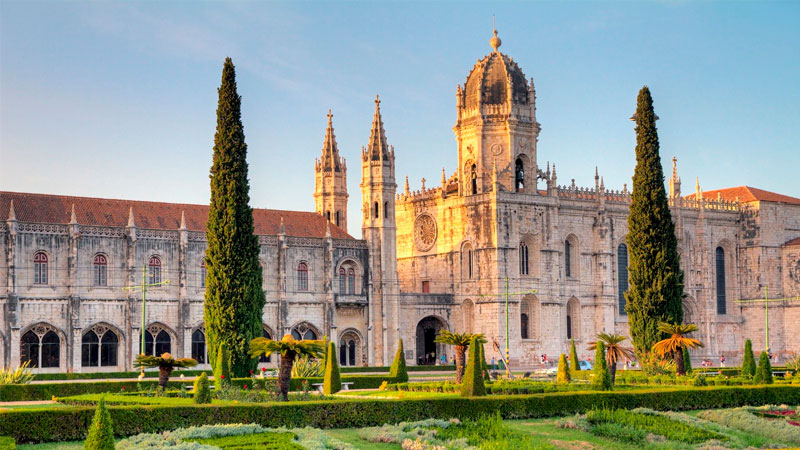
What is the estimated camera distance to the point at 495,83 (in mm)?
73750

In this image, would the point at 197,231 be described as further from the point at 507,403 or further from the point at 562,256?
the point at 507,403

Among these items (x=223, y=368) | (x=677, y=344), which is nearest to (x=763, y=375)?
(x=677, y=344)

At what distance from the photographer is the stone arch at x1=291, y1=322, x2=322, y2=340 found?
65250mm

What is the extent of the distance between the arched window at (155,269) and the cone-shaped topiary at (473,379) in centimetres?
3147

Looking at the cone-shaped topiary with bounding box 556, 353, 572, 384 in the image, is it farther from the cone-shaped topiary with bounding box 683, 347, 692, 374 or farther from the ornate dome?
the ornate dome

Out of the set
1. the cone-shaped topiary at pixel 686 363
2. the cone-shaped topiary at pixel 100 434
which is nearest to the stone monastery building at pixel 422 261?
the cone-shaped topiary at pixel 686 363

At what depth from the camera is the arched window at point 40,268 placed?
5706 cm

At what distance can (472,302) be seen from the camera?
71.3 m

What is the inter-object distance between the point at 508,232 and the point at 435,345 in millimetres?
9170

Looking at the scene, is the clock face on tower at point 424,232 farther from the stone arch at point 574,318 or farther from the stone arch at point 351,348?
the stone arch at point 351,348

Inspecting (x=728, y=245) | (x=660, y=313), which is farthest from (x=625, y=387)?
(x=728, y=245)

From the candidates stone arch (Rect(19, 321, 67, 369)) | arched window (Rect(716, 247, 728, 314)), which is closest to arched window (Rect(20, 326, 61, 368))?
stone arch (Rect(19, 321, 67, 369))

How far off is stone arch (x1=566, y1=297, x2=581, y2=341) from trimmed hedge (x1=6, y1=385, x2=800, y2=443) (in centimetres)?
3647

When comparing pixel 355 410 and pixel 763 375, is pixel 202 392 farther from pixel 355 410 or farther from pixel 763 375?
pixel 763 375
